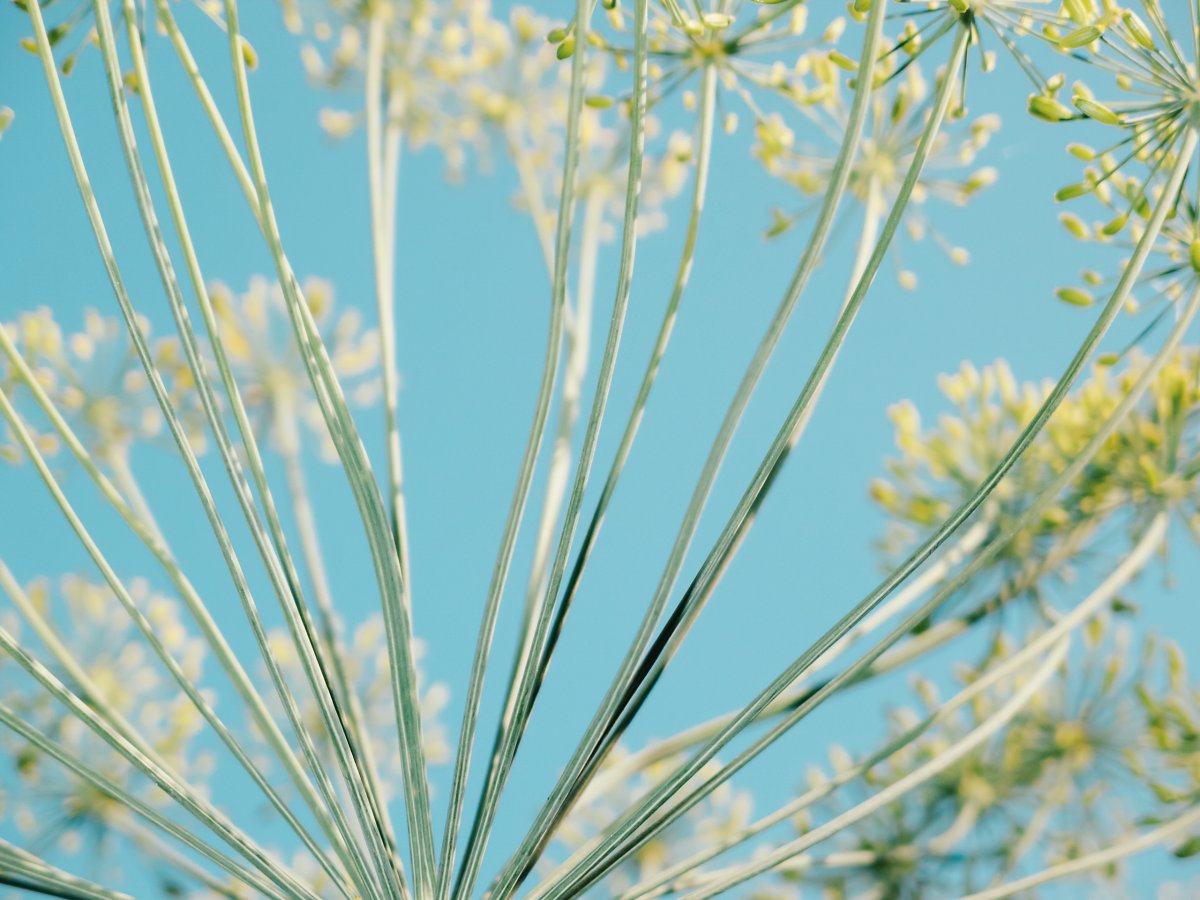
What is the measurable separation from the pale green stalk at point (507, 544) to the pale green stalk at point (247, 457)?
0.70ft

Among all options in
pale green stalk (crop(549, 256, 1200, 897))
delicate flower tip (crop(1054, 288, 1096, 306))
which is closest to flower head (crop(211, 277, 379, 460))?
pale green stalk (crop(549, 256, 1200, 897))

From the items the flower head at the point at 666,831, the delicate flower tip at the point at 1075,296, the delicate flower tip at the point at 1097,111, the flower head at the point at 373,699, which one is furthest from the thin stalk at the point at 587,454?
the flower head at the point at 666,831

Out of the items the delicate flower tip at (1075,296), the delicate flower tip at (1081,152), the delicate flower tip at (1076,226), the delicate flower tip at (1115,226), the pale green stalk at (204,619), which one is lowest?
the pale green stalk at (204,619)

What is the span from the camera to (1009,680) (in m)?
5.64

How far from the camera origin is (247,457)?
6.69 feet

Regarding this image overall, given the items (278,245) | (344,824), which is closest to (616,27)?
(278,245)

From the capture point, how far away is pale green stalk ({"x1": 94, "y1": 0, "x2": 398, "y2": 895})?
6.72ft

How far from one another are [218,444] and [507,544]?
2.05 ft

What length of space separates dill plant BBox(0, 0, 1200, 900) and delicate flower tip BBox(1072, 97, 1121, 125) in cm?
2

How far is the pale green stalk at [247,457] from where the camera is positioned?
6.54 ft

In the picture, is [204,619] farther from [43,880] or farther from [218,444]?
[43,880]

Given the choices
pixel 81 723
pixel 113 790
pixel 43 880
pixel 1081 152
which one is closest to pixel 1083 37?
pixel 1081 152

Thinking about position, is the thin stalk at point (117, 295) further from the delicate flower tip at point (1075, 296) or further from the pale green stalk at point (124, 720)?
the delicate flower tip at point (1075, 296)

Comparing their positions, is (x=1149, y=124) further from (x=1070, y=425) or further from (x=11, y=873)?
(x=11, y=873)
